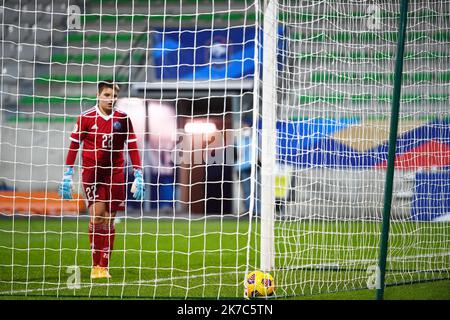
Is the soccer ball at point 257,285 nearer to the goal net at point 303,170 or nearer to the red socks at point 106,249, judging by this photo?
the goal net at point 303,170

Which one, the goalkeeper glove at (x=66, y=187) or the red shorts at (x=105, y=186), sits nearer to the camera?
the goalkeeper glove at (x=66, y=187)

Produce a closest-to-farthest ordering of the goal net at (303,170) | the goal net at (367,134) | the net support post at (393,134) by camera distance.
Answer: the net support post at (393,134) → the goal net at (303,170) → the goal net at (367,134)

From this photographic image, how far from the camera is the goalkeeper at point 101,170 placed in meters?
5.48

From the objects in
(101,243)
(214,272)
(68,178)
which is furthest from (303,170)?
(68,178)

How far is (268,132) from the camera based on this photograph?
525 cm

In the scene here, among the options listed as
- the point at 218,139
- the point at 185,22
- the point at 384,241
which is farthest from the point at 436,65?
the point at 185,22

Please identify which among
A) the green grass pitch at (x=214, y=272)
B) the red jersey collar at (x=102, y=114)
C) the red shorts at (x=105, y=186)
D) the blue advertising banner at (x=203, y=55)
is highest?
the blue advertising banner at (x=203, y=55)

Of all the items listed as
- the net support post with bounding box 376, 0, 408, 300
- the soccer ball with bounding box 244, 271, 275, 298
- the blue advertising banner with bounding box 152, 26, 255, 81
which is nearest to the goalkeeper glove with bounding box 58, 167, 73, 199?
the soccer ball with bounding box 244, 271, 275, 298

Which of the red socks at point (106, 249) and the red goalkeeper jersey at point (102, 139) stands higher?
the red goalkeeper jersey at point (102, 139)

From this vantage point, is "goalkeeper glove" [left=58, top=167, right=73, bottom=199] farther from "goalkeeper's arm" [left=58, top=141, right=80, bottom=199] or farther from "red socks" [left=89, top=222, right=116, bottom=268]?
"red socks" [left=89, top=222, right=116, bottom=268]

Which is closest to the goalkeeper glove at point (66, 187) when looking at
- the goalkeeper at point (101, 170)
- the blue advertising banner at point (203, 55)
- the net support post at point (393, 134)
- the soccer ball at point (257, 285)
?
the goalkeeper at point (101, 170)

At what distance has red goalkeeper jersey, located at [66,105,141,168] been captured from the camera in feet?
18.1
